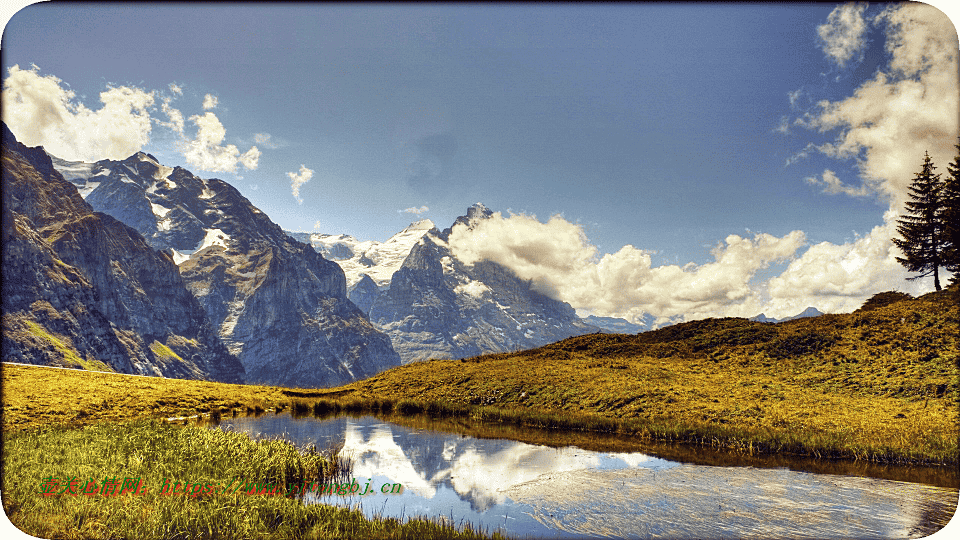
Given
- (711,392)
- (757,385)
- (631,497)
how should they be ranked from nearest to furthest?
(631,497) < (711,392) < (757,385)

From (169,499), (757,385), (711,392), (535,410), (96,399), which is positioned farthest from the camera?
(535,410)

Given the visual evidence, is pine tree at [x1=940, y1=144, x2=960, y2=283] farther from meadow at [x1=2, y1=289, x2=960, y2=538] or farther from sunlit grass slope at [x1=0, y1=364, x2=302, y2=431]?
sunlit grass slope at [x1=0, y1=364, x2=302, y2=431]

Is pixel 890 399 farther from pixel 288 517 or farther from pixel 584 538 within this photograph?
pixel 288 517

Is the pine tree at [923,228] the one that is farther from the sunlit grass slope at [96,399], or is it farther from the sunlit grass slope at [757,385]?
the sunlit grass slope at [96,399]

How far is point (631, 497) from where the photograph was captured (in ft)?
61.4

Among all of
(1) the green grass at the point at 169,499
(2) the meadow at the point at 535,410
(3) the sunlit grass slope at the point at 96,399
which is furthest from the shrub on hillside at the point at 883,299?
(3) the sunlit grass slope at the point at 96,399

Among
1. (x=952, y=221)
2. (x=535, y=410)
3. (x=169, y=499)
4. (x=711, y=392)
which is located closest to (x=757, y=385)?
(x=711, y=392)

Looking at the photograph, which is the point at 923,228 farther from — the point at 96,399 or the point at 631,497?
the point at 96,399

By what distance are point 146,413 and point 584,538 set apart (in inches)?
1380

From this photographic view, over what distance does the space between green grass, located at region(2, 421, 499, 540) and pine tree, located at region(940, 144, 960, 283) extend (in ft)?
203

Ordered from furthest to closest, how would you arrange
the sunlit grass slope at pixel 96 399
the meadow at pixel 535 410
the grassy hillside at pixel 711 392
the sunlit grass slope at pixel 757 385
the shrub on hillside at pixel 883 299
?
the shrub on hillside at pixel 883 299 < the sunlit grass slope at pixel 96 399 < the grassy hillside at pixel 711 392 < the sunlit grass slope at pixel 757 385 < the meadow at pixel 535 410

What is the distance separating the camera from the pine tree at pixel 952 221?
48.4 meters

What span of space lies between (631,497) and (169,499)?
16.5 meters

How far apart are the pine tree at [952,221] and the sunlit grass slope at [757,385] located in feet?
17.8
